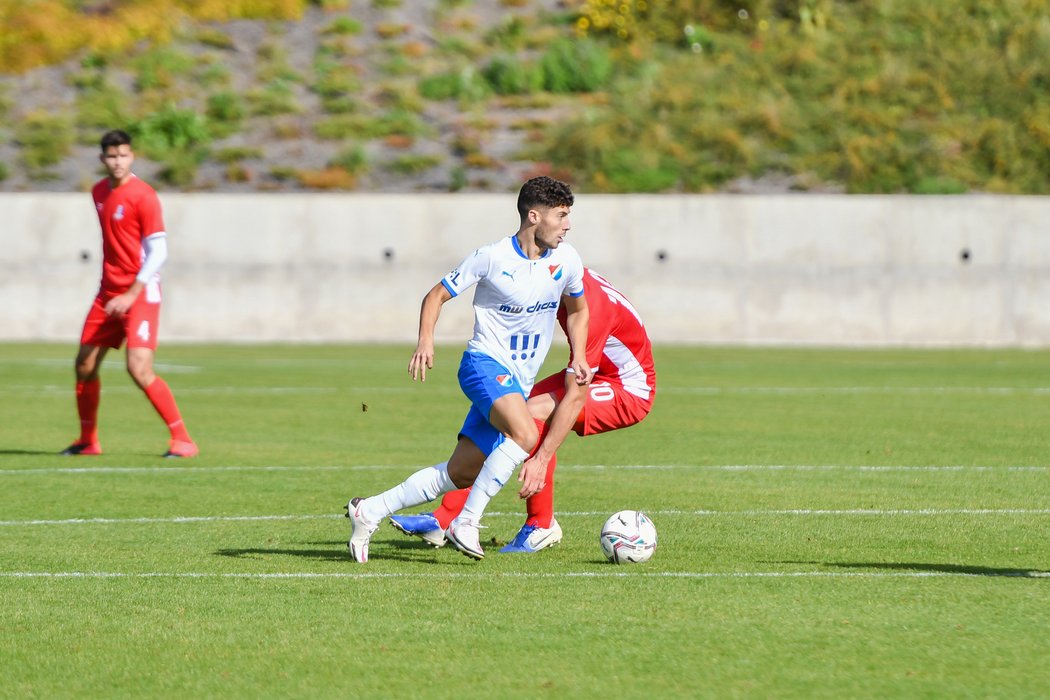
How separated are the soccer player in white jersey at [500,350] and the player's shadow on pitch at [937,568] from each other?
1.41 meters

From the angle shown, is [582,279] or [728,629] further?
[582,279]

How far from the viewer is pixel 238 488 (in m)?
10.4

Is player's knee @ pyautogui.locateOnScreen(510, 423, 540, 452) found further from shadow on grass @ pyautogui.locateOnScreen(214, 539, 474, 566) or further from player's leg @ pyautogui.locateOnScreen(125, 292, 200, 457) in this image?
player's leg @ pyautogui.locateOnScreen(125, 292, 200, 457)

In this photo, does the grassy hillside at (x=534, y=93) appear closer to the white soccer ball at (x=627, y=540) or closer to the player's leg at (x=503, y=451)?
the player's leg at (x=503, y=451)

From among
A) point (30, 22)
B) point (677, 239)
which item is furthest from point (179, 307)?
point (30, 22)

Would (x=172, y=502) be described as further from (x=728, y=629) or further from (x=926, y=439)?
(x=926, y=439)

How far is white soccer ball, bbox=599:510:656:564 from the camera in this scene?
7572 mm

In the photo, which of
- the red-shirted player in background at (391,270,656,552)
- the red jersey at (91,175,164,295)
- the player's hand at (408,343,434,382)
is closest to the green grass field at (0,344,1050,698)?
the red-shirted player in background at (391,270,656,552)

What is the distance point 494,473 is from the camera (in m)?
7.75

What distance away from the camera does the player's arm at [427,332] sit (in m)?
7.55

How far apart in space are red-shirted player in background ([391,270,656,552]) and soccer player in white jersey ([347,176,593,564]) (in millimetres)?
179

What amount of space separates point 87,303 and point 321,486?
1630 centimetres

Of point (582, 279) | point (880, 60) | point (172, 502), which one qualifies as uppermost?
point (880, 60)

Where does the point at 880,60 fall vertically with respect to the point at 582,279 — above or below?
above
